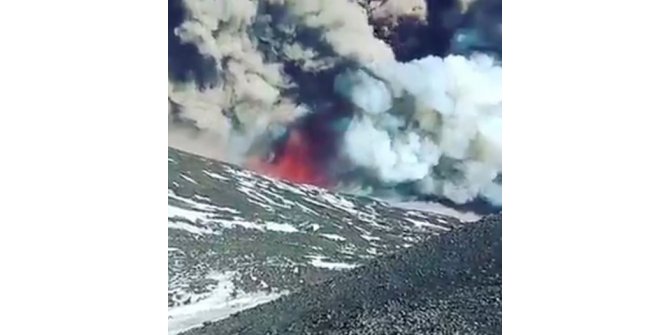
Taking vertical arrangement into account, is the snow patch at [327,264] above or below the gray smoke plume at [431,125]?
below

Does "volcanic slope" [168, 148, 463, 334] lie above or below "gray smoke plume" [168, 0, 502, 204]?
below

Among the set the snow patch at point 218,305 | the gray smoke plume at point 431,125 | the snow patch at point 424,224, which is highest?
the gray smoke plume at point 431,125

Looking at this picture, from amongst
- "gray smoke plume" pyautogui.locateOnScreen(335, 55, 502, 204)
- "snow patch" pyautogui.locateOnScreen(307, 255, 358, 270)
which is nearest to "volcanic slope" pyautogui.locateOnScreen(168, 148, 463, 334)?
"snow patch" pyautogui.locateOnScreen(307, 255, 358, 270)

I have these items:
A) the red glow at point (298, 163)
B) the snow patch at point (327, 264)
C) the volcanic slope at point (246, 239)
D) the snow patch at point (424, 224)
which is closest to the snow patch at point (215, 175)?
the volcanic slope at point (246, 239)

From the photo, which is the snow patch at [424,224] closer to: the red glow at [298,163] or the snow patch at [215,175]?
the red glow at [298,163]

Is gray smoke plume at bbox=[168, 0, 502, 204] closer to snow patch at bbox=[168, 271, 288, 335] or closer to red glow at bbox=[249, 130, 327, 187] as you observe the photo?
red glow at bbox=[249, 130, 327, 187]
